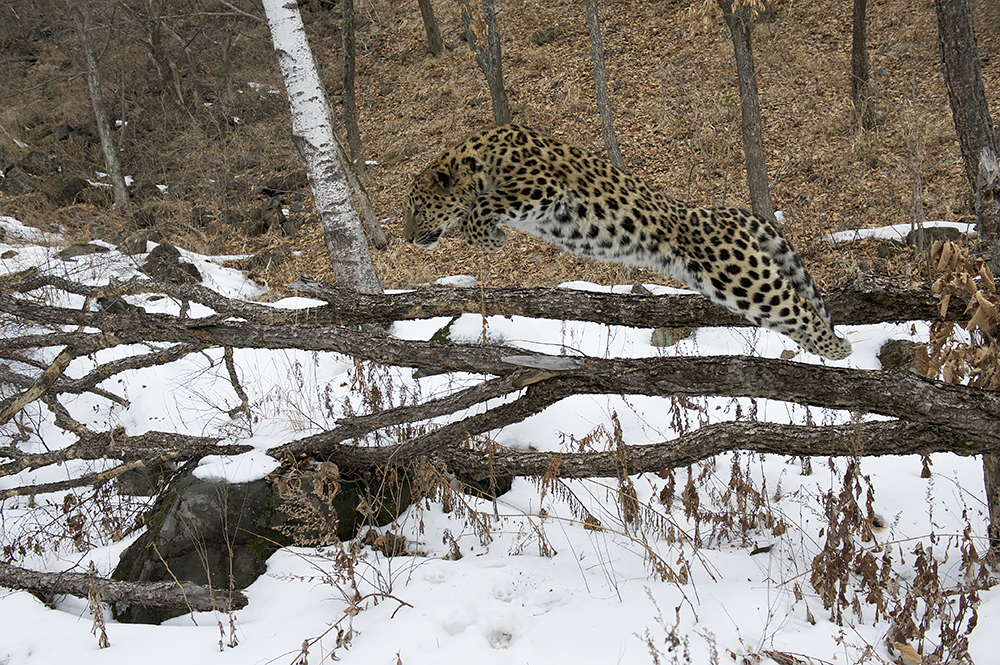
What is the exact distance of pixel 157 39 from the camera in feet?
73.5

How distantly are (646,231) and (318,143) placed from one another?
5025 mm

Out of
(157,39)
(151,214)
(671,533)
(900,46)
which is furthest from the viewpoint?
(157,39)

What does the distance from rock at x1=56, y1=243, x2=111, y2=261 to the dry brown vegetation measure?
11.5 feet

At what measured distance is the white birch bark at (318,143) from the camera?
28.6 ft

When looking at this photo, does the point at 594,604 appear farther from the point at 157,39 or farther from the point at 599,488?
the point at 157,39

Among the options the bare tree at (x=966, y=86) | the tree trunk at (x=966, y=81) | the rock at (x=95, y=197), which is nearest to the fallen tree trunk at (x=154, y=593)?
the bare tree at (x=966, y=86)

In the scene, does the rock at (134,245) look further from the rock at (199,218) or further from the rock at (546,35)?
A: the rock at (546,35)

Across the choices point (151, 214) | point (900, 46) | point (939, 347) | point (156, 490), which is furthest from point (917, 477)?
point (151, 214)

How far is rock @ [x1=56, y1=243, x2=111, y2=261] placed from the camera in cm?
1322

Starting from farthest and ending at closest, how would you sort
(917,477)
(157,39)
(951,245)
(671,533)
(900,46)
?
(157,39), (900,46), (917,477), (671,533), (951,245)

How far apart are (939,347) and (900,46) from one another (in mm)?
17941

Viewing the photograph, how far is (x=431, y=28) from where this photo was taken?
25.7 meters

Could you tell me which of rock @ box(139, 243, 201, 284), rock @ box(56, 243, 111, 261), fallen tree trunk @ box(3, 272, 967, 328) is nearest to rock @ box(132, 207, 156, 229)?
rock @ box(56, 243, 111, 261)

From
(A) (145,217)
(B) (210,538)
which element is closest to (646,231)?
(B) (210,538)
